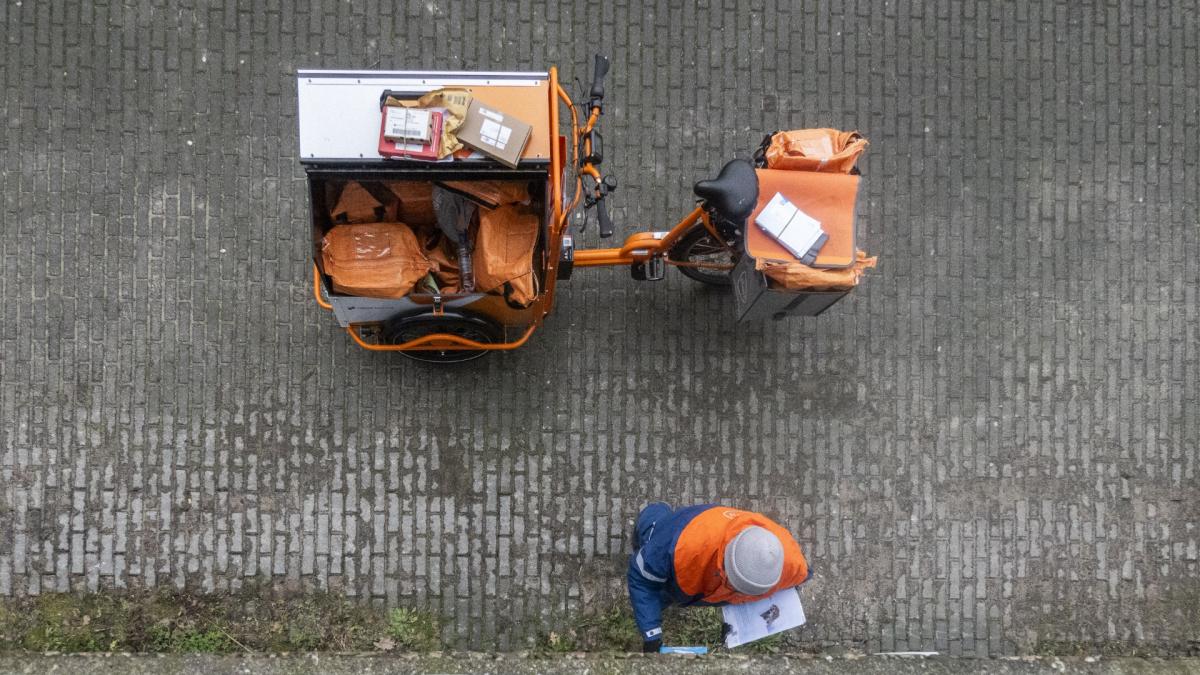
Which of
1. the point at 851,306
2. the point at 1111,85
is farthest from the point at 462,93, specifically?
the point at 1111,85

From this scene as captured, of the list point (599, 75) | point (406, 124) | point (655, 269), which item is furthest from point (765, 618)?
point (406, 124)

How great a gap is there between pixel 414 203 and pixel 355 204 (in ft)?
1.08

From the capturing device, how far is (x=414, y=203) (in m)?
4.60

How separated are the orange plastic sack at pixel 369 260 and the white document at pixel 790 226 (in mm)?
2051

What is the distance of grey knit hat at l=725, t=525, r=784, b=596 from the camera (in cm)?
418

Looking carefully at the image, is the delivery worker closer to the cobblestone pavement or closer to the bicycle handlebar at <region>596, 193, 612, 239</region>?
the cobblestone pavement

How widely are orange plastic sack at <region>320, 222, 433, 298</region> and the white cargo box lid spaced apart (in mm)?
548

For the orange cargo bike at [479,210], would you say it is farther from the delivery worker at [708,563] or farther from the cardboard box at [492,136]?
the delivery worker at [708,563]

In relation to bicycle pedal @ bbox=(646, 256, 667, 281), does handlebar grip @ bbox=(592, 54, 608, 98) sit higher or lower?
higher

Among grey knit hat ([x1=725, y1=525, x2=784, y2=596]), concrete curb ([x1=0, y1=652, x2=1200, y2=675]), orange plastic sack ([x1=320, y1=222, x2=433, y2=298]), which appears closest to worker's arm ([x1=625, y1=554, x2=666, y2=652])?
concrete curb ([x1=0, y1=652, x2=1200, y2=675])

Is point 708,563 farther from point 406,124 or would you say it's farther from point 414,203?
point 406,124

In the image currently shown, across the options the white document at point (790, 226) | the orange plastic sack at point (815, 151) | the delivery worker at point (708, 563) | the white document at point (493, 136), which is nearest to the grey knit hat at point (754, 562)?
the delivery worker at point (708, 563)

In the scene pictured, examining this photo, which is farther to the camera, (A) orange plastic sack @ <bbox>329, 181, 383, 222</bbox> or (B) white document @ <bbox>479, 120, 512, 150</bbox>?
(A) orange plastic sack @ <bbox>329, 181, 383, 222</bbox>

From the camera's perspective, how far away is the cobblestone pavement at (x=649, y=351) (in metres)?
5.77
